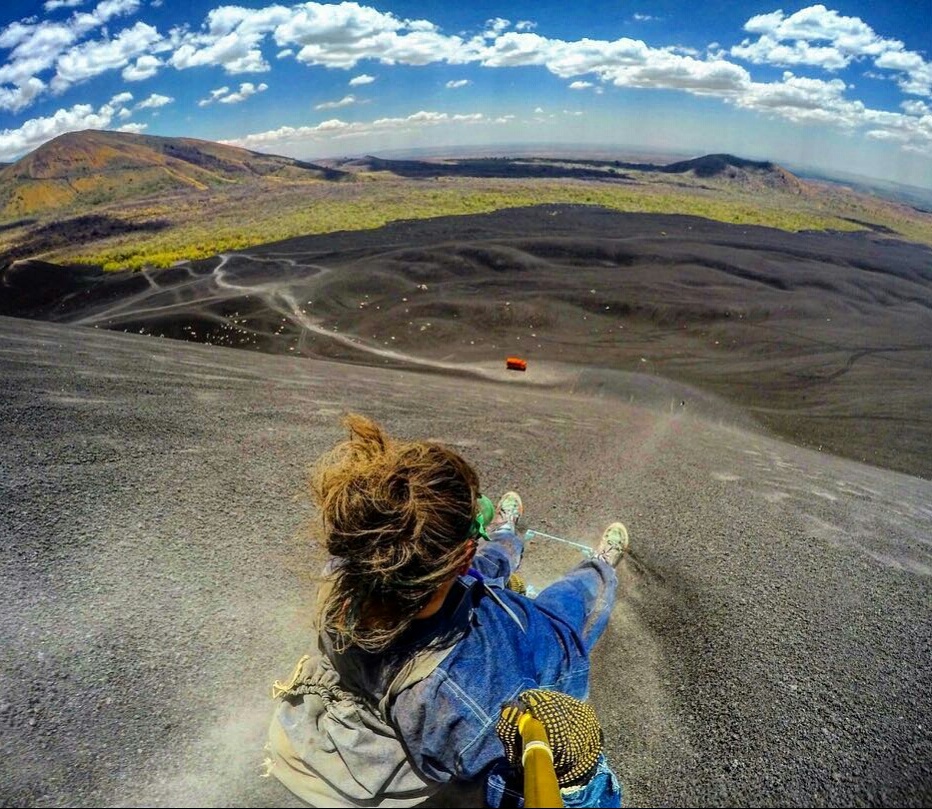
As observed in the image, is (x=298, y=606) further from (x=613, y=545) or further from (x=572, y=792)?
(x=613, y=545)

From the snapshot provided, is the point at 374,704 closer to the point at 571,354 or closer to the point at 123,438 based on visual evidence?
the point at 123,438

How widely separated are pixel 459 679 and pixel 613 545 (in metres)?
2.44

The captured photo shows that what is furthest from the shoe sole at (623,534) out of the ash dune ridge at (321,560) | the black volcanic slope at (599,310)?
the black volcanic slope at (599,310)

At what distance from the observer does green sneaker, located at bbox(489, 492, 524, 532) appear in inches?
162

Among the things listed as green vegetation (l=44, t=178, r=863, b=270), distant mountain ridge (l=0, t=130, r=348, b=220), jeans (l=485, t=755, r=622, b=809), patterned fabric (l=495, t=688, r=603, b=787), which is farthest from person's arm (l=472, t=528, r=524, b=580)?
distant mountain ridge (l=0, t=130, r=348, b=220)

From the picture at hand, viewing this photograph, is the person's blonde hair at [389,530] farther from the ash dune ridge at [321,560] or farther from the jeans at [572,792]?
the ash dune ridge at [321,560]

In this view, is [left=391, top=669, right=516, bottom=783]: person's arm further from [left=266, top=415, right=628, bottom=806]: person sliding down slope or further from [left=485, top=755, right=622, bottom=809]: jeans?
[left=485, top=755, right=622, bottom=809]: jeans

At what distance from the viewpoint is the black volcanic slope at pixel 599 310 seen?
51.0 ft

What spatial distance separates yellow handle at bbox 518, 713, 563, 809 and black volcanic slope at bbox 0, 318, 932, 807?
0.57m

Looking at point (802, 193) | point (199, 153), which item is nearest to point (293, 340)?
point (802, 193)

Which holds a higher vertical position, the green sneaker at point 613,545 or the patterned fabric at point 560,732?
the patterned fabric at point 560,732

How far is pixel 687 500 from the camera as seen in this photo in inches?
219

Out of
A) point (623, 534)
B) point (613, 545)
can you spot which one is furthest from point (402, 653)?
point (623, 534)

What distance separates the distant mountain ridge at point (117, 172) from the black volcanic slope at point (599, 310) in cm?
7275
